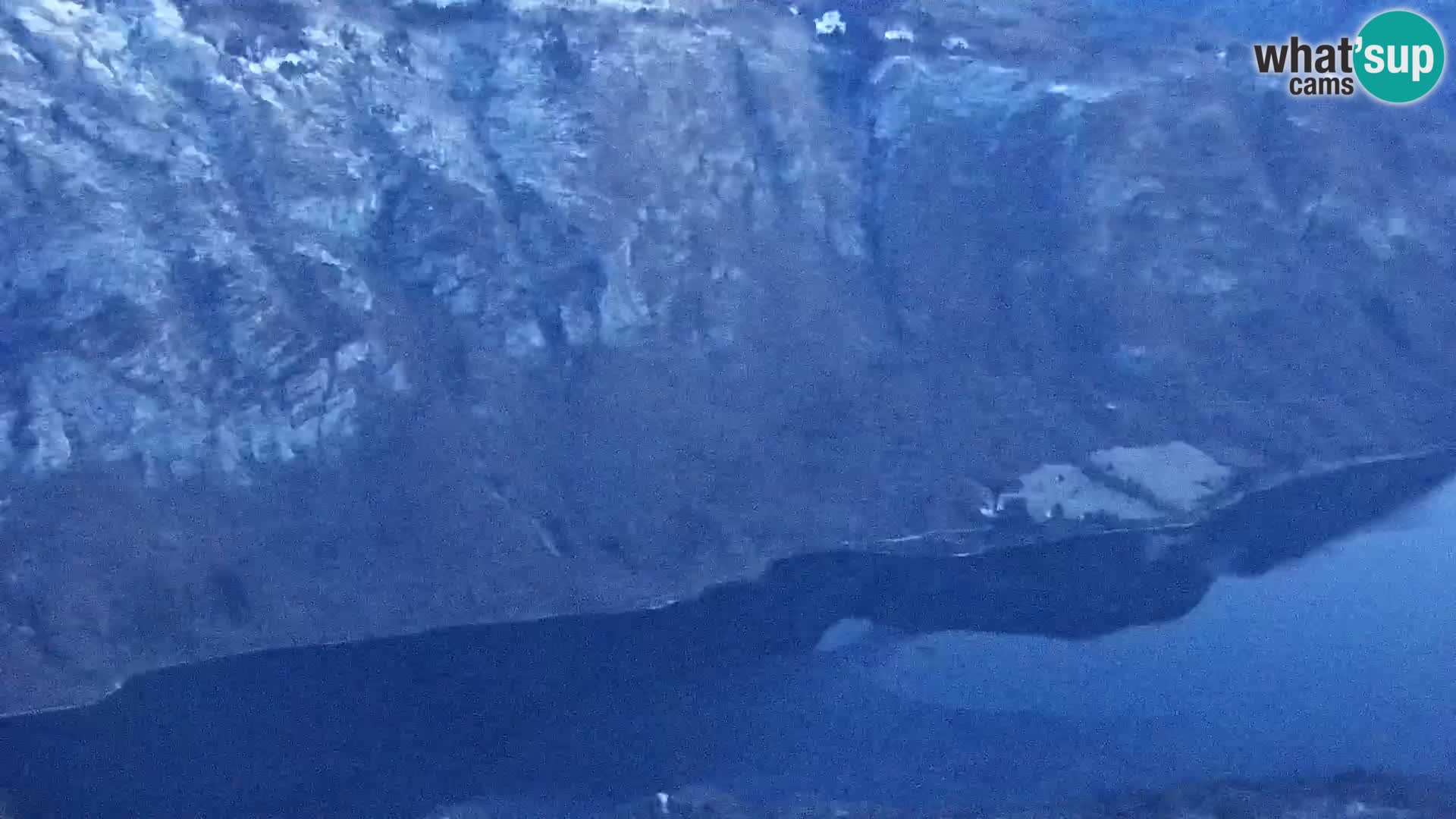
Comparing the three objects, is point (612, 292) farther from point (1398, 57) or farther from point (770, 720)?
point (1398, 57)

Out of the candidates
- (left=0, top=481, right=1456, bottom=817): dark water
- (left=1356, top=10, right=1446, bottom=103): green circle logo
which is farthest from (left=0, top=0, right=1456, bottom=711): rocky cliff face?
(left=0, top=481, right=1456, bottom=817): dark water

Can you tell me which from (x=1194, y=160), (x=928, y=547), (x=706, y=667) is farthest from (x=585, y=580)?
(x=1194, y=160)

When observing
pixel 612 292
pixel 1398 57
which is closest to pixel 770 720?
pixel 612 292

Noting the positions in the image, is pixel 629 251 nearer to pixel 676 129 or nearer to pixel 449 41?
pixel 676 129

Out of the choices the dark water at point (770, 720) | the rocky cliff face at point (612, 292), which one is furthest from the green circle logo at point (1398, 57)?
the dark water at point (770, 720)

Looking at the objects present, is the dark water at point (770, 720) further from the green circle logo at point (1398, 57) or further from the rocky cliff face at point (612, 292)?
the green circle logo at point (1398, 57)

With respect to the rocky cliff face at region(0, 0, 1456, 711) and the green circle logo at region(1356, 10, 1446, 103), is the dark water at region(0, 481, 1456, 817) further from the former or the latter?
the green circle logo at region(1356, 10, 1446, 103)
